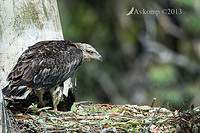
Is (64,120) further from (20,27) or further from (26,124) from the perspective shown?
(20,27)

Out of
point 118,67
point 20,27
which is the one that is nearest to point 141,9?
point 118,67

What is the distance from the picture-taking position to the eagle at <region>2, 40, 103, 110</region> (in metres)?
7.00

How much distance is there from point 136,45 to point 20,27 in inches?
506

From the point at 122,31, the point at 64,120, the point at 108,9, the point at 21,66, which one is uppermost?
the point at 108,9

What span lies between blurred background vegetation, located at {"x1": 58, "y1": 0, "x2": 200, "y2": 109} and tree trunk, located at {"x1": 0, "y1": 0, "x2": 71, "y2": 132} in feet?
30.7

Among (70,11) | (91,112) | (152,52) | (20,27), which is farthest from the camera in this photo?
(152,52)

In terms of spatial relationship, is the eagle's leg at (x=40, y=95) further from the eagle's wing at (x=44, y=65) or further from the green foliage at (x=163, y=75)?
the green foliage at (x=163, y=75)

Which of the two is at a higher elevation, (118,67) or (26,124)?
(118,67)

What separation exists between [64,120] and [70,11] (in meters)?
12.5

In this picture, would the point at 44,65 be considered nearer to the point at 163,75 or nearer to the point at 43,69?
the point at 43,69

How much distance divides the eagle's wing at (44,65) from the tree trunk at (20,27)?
0.56 meters

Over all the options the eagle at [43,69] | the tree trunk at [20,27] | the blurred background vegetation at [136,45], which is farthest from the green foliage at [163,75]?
the eagle at [43,69]

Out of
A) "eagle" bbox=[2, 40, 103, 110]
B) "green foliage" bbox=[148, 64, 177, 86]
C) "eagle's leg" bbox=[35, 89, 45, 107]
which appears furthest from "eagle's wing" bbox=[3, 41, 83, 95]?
"green foliage" bbox=[148, 64, 177, 86]

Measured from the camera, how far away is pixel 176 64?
65.9 ft
